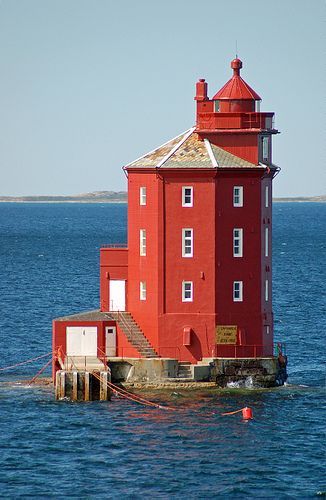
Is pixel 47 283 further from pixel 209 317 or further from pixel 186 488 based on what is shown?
pixel 186 488

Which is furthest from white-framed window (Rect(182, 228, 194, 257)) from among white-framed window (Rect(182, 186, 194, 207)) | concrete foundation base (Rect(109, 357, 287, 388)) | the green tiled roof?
concrete foundation base (Rect(109, 357, 287, 388))

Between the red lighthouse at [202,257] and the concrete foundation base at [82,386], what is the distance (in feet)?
9.78

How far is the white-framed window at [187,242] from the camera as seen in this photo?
67.9m

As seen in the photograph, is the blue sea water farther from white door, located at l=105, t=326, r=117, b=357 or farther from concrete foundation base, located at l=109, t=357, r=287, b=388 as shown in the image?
white door, located at l=105, t=326, r=117, b=357

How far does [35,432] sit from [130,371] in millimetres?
8191

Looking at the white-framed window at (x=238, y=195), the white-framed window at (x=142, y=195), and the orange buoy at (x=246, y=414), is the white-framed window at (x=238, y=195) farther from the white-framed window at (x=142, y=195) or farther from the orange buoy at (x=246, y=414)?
the orange buoy at (x=246, y=414)

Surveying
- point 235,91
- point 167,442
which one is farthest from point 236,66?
point 167,442

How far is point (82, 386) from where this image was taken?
65.4 metres

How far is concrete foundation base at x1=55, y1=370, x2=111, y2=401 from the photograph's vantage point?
213 ft

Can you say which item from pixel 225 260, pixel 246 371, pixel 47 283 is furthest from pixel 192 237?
pixel 47 283

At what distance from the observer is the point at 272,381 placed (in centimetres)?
6788

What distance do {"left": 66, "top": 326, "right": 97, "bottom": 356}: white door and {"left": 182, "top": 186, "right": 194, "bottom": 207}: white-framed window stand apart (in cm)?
683

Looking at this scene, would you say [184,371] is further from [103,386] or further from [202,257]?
[202,257]

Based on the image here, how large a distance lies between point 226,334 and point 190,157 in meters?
7.88
